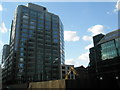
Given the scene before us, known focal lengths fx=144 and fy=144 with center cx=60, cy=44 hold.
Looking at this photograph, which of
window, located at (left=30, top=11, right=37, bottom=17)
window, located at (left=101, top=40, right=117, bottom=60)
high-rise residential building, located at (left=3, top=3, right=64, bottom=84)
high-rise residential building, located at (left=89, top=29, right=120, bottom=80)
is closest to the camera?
high-rise residential building, located at (left=89, top=29, right=120, bottom=80)

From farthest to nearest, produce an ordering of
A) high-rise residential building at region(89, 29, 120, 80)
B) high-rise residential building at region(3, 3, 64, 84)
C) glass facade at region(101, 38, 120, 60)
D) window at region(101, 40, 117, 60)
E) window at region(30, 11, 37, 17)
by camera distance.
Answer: window at region(30, 11, 37, 17) → high-rise residential building at region(3, 3, 64, 84) → window at region(101, 40, 117, 60) → glass facade at region(101, 38, 120, 60) → high-rise residential building at region(89, 29, 120, 80)

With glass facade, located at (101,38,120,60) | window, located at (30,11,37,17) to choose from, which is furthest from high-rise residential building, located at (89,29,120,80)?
window, located at (30,11,37,17)

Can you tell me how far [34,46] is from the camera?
98500 mm

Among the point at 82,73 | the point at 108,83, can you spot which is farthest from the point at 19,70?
the point at 108,83

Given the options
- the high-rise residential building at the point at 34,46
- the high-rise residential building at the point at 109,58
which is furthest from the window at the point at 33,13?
the high-rise residential building at the point at 109,58

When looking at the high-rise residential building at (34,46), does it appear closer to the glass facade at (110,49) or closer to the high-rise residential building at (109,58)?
the high-rise residential building at (109,58)

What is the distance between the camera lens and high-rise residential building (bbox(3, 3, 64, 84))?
9038 centimetres

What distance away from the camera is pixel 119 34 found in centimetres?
7544

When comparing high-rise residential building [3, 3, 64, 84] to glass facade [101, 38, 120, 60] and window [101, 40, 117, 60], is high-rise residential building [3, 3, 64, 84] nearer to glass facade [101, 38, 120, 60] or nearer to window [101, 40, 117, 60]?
window [101, 40, 117, 60]

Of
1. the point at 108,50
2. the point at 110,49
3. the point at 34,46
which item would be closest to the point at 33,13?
the point at 34,46

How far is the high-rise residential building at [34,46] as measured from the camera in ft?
297

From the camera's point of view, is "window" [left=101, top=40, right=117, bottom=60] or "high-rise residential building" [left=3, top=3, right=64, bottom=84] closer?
"window" [left=101, top=40, right=117, bottom=60]

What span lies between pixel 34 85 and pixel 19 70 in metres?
69.9

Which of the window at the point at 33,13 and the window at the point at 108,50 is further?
the window at the point at 33,13
